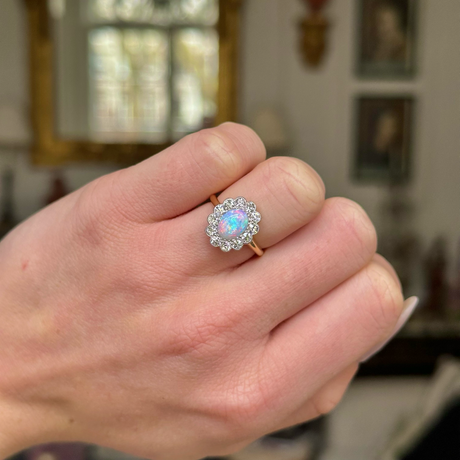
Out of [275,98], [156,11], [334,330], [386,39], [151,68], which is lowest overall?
[334,330]

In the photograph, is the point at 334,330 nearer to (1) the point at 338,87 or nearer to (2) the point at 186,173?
(2) the point at 186,173

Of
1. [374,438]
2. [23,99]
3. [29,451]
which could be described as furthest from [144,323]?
[23,99]

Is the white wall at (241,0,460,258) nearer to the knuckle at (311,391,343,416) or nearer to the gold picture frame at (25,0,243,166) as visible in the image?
the gold picture frame at (25,0,243,166)

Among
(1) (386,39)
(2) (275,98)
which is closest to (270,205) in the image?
(2) (275,98)

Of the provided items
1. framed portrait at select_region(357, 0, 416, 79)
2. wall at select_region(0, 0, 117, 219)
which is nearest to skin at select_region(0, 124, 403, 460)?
wall at select_region(0, 0, 117, 219)

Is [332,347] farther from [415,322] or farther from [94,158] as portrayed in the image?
[94,158]

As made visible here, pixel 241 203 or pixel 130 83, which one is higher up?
pixel 130 83
